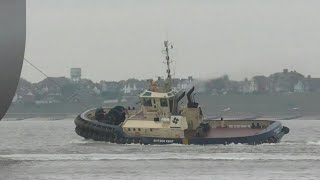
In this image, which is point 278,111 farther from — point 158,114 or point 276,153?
point 276,153

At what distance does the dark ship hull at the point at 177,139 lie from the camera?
48.2 metres

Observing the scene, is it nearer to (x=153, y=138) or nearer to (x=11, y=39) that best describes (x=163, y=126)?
(x=153, y=138)

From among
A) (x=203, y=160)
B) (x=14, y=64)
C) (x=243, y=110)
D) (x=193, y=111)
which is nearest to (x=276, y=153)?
(x=203, y=160)

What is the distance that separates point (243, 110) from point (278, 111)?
30.8 ft

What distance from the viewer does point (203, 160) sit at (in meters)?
35.2

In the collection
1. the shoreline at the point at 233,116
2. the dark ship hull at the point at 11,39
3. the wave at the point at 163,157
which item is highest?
the dark ship hull at the point at 11,39

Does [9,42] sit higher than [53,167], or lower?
higher

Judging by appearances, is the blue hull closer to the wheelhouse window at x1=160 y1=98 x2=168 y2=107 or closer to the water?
the water

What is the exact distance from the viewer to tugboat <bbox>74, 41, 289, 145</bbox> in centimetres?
4956

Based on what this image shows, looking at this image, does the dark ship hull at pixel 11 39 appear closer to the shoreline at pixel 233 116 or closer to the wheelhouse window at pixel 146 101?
the wheelhouse window at pixel 146 101

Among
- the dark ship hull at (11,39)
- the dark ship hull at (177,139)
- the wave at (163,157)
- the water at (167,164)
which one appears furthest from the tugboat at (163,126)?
the dark ship hull at (11,39)

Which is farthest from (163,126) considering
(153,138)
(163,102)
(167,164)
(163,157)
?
(167,164)

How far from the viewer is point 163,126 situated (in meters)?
51.1

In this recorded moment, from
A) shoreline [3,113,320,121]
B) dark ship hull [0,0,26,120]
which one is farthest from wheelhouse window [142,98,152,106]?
shoreline [3,113,320,121]
